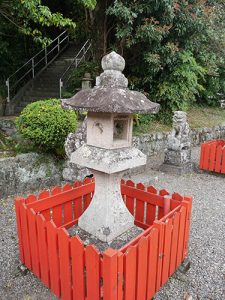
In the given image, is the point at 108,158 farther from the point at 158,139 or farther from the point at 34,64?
the point at 34,64

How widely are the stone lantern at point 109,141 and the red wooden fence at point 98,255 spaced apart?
1.76ft

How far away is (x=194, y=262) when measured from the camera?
3092 millimetres

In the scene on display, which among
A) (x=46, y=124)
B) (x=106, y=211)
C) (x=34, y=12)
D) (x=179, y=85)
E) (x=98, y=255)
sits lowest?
(x=106, y=211)

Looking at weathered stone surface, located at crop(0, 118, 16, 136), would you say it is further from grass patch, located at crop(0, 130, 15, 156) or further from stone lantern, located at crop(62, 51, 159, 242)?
stone lantern, located at crop(62, 51, 159, 242)

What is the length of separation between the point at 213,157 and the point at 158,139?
214cm

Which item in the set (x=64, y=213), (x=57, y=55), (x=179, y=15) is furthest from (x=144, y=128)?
(x=57, y=55)

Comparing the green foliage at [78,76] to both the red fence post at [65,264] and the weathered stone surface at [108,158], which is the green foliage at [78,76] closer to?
the weathered stone surface at [108,158]

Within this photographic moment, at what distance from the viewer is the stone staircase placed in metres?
9.53

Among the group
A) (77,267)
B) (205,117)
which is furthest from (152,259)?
(205,117)

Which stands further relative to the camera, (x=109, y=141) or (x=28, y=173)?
(x=28, y=173)

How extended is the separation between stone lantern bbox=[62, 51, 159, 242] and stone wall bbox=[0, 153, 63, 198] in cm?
212

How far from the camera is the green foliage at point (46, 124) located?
4.76 m

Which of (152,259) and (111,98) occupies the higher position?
(111,98)

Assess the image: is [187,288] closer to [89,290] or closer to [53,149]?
[89,290]
